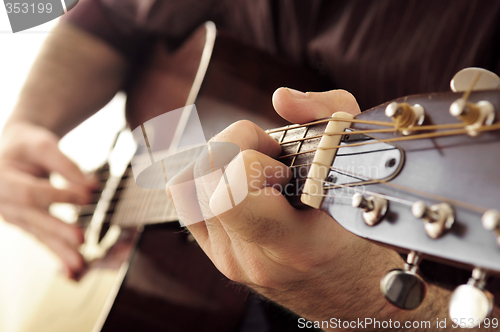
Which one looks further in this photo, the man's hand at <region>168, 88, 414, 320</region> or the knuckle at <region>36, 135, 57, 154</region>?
the knuckle at <region>36, 135, 57, 154</region>

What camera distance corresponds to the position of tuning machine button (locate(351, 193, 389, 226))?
327 millimetres

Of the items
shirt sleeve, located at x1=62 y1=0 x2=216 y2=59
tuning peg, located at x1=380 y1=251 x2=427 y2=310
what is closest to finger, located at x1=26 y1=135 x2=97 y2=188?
shirt sleeve, located at x1=62 y1=0 x2=216 y2=59

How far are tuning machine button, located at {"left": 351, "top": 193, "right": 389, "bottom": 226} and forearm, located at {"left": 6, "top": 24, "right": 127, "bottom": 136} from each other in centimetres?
117

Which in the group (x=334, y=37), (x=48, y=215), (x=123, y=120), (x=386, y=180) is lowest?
(x=48, y=215)

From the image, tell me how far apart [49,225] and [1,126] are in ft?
1.51

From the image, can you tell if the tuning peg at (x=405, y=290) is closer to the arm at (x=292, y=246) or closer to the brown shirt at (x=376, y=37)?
the arm at (x=292, y=246)

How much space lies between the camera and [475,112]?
28 centimetres

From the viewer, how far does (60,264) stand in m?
1.09

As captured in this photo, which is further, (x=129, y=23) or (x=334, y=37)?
(x=129, y=23)

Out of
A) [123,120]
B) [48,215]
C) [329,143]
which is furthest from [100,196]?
[329,143]

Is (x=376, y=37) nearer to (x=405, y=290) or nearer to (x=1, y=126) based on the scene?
(x=405, y=290)

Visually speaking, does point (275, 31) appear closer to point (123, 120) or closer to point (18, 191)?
point (123, 120)

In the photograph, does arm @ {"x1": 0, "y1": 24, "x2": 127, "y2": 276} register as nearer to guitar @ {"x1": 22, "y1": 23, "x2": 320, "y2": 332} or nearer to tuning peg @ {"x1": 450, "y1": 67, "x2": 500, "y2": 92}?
guitar @ {"x1": 22, "y1": 23, "x2": 320, "y2": 332}

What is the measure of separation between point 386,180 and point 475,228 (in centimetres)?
9
